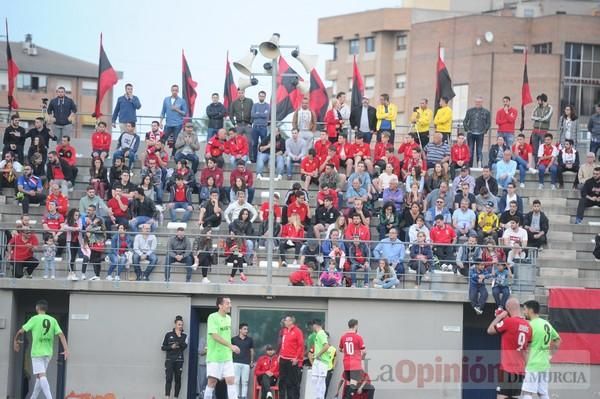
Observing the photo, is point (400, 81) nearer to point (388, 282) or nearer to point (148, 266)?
point (388, 282)

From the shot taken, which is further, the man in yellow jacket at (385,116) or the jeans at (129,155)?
the man in yellow jacket at (385,116)

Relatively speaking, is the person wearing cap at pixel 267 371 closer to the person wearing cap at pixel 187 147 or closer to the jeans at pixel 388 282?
the jeans at pixel 388 282

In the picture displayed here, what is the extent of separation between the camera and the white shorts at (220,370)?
24.8 meters

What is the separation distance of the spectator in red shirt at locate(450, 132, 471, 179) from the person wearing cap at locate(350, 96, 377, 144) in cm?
233

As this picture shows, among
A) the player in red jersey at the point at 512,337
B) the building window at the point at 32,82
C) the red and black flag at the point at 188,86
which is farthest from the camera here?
the building window at the point at 32,82

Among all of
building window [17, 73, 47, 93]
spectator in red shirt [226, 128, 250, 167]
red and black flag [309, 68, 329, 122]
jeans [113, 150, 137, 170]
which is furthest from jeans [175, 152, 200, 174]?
building window [17, 73, 47, 93]

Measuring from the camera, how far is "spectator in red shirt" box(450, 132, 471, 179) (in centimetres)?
3394

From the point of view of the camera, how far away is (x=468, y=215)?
102ft

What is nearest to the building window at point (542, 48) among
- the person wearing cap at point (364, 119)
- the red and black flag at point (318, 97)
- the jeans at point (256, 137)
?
the red and black flag at point (318, 97)

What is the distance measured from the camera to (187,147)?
3394 cm

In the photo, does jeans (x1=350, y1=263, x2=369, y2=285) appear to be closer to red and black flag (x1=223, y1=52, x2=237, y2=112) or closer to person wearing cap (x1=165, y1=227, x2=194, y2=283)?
person wearing cap (x1=165, y1=227, x2=194, y2=283)

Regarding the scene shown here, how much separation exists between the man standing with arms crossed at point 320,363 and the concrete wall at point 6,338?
20.2 feet

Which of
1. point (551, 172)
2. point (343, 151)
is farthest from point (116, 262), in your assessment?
point (551, 172)

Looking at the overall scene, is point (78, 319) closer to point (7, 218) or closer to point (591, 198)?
point (7, 218)
